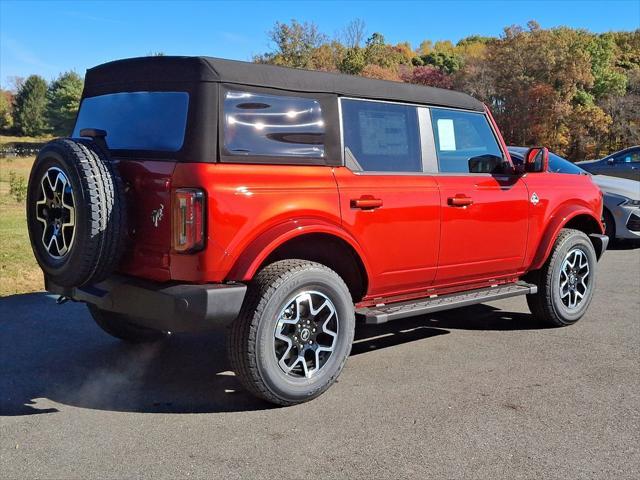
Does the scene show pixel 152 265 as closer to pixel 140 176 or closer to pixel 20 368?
pixel 140 176

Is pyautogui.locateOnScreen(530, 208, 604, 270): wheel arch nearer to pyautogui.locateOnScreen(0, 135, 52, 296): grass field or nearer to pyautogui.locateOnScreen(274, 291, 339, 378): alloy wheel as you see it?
pyautogui.locateOnScreen(274, 291, 339, 378): alloy wheel

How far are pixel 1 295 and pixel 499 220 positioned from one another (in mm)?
4995

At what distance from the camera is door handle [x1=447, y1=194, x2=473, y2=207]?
454 centimetres

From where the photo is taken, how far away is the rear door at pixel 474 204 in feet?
15.1

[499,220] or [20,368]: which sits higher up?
[499,220]

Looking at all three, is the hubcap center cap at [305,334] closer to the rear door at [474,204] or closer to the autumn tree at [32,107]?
the rear door at [474,204]

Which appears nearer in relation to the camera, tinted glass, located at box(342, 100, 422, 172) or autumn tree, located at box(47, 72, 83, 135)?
tinted glass, located at box(342, 100, 422, 172)

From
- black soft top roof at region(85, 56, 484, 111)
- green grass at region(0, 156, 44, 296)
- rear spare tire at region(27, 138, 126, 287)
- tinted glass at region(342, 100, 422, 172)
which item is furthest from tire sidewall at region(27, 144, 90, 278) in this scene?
green grass at region(0, 156, 44, 296)

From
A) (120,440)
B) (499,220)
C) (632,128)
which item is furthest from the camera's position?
(632,128)

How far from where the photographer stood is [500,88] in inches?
1368

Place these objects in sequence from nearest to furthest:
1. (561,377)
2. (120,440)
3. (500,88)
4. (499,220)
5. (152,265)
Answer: (120,440), (152,265), (561,377), (499,220), (500,88)

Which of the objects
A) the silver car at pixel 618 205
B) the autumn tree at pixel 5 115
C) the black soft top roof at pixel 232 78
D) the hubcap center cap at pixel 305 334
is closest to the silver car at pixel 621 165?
the silver car at pixel 618 205

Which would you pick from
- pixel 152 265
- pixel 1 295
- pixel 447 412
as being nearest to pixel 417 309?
pixel 447 412

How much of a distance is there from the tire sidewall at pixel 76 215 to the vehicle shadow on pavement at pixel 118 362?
856 millimetres
